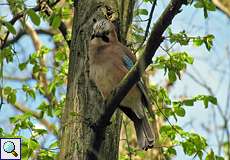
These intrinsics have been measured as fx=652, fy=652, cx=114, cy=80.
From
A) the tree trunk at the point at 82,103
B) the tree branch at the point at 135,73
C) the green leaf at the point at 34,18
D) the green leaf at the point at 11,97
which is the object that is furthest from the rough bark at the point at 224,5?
the tree branch at the point at 135,73

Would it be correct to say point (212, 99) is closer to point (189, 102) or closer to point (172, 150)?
point (189, 102)

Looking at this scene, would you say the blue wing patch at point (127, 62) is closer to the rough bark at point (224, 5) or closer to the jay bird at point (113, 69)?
the jay bird at point (113, 69)

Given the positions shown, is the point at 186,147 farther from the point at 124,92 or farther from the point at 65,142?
the point at 124,92

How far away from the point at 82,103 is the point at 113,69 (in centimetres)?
34

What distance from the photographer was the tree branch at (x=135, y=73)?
348cm

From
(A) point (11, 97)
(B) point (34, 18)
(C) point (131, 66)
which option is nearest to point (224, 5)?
(A) point (11, 97)

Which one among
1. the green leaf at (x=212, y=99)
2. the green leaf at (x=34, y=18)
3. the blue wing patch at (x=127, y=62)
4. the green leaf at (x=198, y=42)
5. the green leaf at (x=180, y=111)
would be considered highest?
the green leaf at (x=198, y=42)

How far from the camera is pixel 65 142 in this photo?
461 cm

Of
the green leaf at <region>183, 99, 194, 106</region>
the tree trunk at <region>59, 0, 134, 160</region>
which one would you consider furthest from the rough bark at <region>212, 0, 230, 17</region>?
the tree trunk at <region>59, 0, 134, 160</region>

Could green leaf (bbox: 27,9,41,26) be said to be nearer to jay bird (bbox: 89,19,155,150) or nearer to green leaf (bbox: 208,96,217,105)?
jay bird (bbox: 89,19,155,150)

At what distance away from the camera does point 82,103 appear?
472cm

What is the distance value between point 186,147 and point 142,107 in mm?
1142

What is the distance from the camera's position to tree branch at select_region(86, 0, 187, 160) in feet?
11.4

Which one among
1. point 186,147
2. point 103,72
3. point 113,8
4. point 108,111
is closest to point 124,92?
point 108,111
